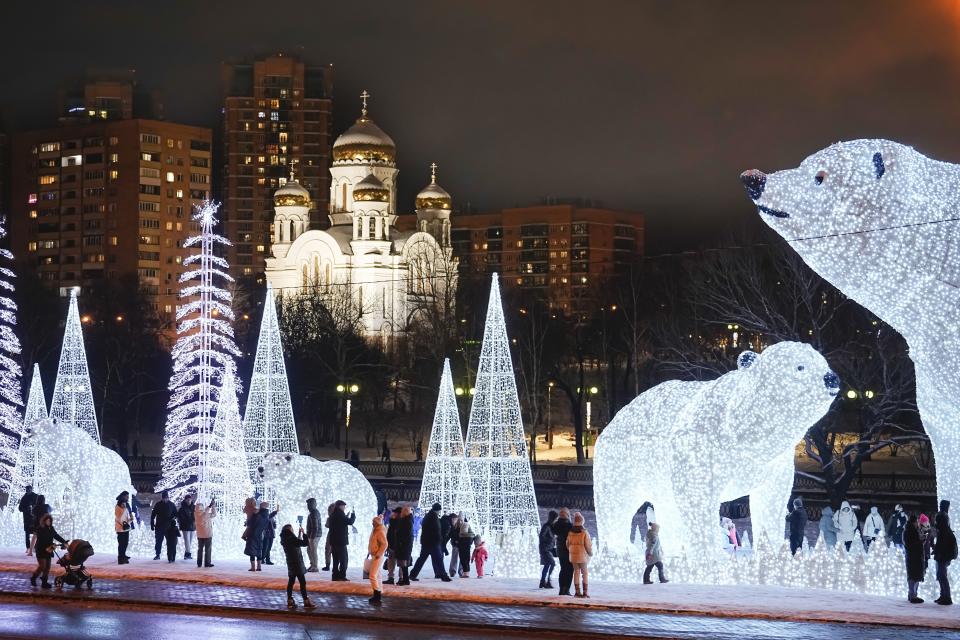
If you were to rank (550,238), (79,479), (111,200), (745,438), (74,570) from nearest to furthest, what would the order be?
1. (74,570)
2. (745,438)
3. (79,479)
4. (111,200)
5. (550,238)

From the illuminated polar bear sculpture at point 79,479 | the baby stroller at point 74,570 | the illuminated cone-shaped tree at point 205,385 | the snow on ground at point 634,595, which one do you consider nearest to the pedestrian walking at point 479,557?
the snow on ground at point 634,595

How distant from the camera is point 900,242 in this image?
16.3m

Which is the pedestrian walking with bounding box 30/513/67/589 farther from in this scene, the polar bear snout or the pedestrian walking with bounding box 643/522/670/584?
the polar bear snout

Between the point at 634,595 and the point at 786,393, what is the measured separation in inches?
142

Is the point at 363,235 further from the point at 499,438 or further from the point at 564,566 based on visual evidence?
the point at 564,566

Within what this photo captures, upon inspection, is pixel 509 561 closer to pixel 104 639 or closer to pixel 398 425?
pixel 104 639

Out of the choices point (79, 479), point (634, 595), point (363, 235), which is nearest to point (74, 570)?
point (79, 479)

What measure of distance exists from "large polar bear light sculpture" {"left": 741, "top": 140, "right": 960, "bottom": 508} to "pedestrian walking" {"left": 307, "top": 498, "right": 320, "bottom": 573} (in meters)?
7.72

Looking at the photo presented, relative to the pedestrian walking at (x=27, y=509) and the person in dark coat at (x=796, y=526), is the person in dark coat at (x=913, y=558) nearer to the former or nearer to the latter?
the person in dark coat at (x=796, y=526)

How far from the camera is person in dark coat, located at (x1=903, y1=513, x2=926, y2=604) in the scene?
1605 cm

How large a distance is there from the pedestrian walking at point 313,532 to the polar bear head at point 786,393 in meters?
6.03

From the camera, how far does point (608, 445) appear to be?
2019cm

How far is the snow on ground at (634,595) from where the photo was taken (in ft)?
50.1

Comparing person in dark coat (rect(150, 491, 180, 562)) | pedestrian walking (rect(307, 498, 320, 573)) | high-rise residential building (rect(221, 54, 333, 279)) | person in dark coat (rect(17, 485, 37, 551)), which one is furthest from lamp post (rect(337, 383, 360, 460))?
high-rise residential building (rect(221, 54, 333, 279))
